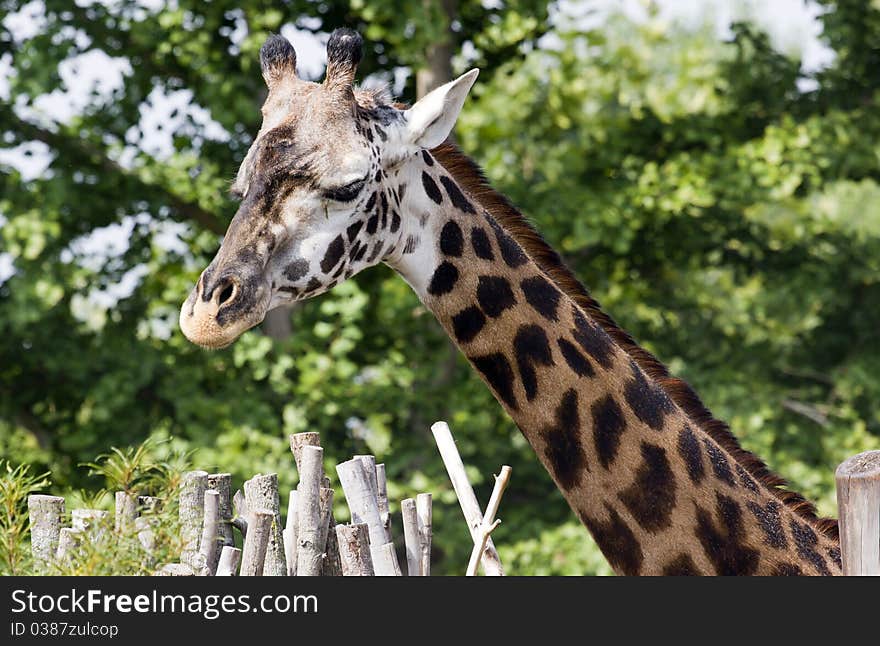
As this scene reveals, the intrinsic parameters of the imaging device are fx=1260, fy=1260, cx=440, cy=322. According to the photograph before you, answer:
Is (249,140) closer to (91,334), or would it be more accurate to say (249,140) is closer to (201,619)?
(91,334)

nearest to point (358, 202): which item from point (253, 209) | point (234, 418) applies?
point (253, 209)

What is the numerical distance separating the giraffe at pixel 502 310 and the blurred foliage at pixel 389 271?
20.0 ft

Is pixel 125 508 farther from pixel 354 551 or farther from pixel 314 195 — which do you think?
pixel 314 195

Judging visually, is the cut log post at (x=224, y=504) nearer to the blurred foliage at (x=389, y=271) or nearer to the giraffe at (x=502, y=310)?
the giraffe at (x=502, y=310)

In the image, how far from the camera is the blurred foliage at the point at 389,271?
10.9 meters

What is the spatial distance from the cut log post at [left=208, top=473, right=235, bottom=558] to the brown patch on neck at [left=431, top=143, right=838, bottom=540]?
1279 mm

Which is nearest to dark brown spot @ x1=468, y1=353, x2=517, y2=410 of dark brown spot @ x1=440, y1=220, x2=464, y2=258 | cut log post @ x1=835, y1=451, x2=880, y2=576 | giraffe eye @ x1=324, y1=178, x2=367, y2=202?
dark brown spot @ x1=440, y1=220, x2=464, y2=258

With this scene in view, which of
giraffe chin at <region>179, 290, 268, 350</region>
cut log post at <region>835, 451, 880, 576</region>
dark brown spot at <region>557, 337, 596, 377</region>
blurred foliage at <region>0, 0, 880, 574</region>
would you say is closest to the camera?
cut log post at <region>835, 451, 880, 576</region>

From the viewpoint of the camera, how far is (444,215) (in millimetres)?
4102

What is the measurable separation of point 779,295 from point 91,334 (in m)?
6.70

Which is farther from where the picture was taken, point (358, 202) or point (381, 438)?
point (381, 438)

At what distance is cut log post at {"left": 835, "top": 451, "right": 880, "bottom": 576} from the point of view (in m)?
3.27

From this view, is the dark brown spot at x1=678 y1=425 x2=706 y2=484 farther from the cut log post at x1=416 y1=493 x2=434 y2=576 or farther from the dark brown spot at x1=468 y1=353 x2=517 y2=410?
the cut log post at x1=416 y1=493 x2=434 y2=576

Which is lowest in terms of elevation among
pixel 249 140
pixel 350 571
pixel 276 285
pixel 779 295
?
pixel 350 571
